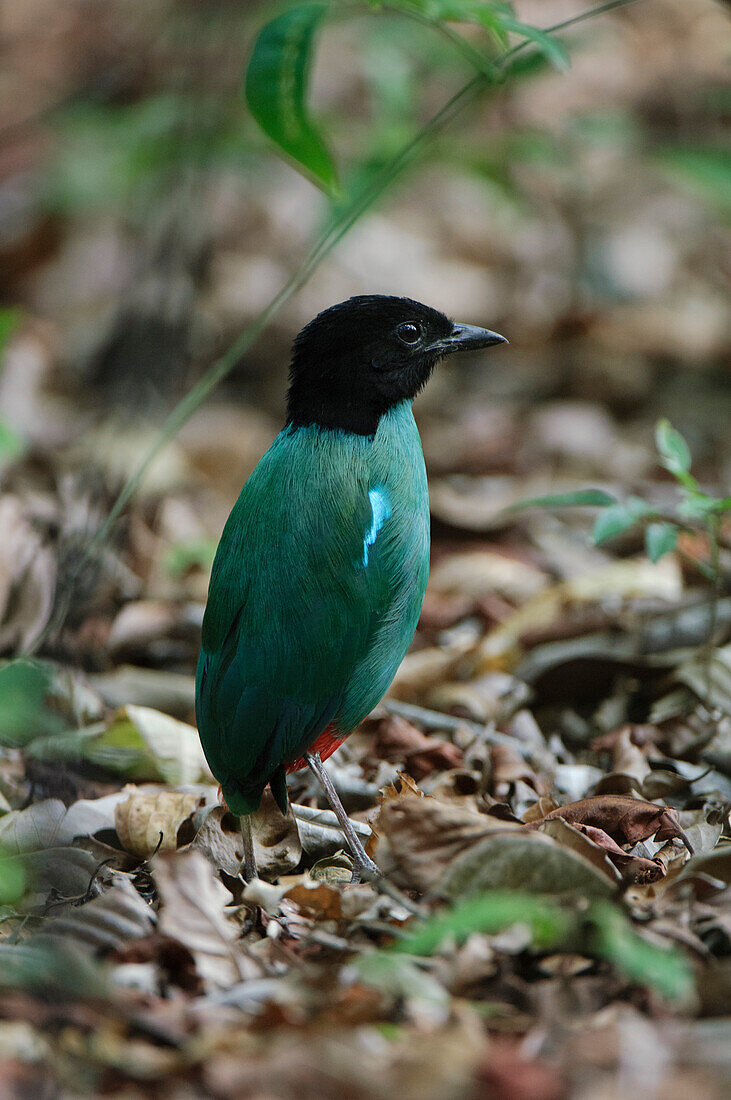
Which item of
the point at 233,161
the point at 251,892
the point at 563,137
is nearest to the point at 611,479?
the point at 563,137

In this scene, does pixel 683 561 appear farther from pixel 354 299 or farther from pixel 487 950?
pixel 487 950

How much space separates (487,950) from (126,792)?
5.35 ft

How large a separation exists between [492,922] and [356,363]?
1965 mm

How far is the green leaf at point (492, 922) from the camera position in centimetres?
222

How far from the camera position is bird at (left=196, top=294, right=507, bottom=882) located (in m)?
3.20

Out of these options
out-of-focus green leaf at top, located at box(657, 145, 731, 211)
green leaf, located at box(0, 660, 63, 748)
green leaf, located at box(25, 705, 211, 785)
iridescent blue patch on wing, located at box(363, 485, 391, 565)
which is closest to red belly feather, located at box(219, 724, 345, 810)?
green leaf, located at box(25, 705, 211, 785)

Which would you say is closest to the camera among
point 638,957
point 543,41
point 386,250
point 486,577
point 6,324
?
point 638,957

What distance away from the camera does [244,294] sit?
8039mm

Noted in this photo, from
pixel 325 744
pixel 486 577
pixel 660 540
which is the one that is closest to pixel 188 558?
pixel 486 577

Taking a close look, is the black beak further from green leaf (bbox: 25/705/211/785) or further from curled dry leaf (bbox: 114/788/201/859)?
curled dry leaf (bbox: 114/788/201/859)

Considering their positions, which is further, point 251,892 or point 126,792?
point 126,792

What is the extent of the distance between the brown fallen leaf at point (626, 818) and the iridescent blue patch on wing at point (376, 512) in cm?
91

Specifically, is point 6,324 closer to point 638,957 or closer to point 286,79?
point 286,79

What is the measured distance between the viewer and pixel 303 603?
3.22m
